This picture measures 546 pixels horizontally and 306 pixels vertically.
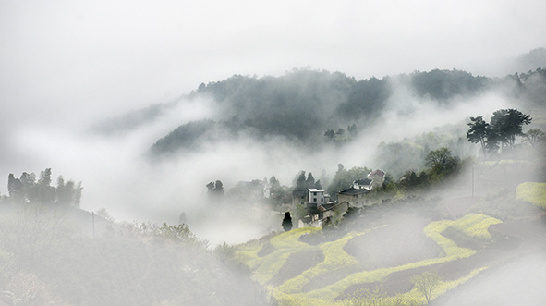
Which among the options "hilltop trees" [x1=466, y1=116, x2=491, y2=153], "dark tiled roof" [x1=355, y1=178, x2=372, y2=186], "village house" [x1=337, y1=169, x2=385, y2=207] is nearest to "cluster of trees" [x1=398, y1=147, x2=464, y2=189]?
"hilltop trees" [x1=466, y1=116, x2=491, y2=153]

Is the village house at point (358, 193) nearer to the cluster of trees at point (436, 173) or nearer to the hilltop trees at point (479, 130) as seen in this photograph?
the cluster of trees at point (436, 173)

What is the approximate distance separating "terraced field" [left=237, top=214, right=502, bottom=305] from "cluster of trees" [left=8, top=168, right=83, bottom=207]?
20127 millimetres

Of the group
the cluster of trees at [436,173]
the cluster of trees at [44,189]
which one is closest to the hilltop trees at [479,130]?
the cluster of trees at [436,173]

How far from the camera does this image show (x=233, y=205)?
266ft

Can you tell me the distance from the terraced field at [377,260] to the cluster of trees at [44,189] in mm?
20127

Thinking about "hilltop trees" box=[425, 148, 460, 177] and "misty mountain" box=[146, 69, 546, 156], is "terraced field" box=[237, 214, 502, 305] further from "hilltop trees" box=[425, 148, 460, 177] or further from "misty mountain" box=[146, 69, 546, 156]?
"misty mountain" box=[146, 69, 546, 156]

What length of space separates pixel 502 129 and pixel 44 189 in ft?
177

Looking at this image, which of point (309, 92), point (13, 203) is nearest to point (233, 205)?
point (13, 203)

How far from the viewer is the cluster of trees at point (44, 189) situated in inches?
1590

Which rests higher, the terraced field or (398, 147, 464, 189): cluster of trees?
(398, 147, 464, 189): cluster of trees

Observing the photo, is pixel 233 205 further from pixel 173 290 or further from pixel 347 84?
A: pixel 347 84

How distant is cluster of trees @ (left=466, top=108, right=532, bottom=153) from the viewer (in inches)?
1941

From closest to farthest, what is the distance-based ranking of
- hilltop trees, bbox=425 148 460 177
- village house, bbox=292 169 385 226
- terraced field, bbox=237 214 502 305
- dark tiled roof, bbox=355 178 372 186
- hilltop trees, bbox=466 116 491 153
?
terraced field, bbox=237 214 502 305 → hilltop trees, bbox=425 148 460 177 → village house, bbox=292 169 385 226 → hilltop trees, bbox=466 116 491 153 → dark tiled roof, bbox=355 178 372 186

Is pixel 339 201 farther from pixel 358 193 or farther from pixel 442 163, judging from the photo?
pixel 442 163
